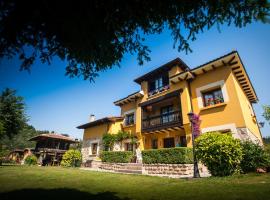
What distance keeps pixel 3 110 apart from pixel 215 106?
22.2m

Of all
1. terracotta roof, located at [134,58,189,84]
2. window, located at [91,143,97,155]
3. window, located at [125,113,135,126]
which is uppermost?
terracotta roof, located at [134,58,189,84]

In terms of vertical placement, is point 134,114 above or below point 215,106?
above

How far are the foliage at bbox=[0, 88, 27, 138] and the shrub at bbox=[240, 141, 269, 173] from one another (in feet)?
73.4

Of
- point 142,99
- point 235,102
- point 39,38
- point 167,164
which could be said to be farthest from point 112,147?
point 39,38

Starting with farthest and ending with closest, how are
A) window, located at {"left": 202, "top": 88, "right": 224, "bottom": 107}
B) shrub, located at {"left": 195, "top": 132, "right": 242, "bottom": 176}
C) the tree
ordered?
window, located at {"left": 202, "top": 88, "right": 224, "bottom": 107} < shrub, located at {"left": 195, "top": 132, "right": 242, "bottom": 176} < the tree

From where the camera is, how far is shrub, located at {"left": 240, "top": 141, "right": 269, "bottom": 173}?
835cm

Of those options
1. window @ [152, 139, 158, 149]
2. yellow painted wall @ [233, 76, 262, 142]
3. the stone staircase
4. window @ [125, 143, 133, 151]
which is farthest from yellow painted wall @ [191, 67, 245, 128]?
window @ [125, 143, 133, 151]

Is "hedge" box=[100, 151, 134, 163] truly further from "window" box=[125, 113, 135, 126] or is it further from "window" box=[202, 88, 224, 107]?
"window" box=[202, 88, 224, 107]

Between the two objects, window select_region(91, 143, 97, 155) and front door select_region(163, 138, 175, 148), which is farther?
window select_region(91, 143, 97, 155)

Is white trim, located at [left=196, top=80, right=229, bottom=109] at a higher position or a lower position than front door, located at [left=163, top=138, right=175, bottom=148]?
higher

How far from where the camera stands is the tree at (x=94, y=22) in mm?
3635

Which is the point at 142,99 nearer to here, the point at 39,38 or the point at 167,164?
the point at 167,164

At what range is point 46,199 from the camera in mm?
4410

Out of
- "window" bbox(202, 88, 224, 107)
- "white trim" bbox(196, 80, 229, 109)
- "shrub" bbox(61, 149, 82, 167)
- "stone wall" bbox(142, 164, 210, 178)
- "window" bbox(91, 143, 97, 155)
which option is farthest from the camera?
"window" bbox(91, 143, 97, 155)
